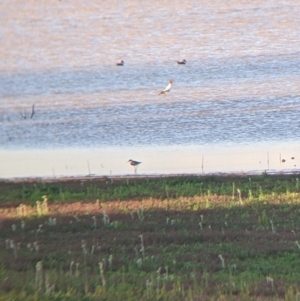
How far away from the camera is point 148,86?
3175cm

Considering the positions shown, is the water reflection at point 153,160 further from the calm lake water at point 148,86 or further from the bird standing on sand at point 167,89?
the bird standing on sand at point 167,89

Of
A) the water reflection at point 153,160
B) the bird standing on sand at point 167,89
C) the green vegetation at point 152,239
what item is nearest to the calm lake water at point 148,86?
the water reflection at point 153,160

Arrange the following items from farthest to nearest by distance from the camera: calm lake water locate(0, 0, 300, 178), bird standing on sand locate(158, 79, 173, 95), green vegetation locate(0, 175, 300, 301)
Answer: bird standing on sand locate(158, 79, 173, 95) → calm lake water locate(0, 0, 300, 178) → green vegetation locate(0, 175, 300, 301)

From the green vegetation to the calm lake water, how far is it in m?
3.70

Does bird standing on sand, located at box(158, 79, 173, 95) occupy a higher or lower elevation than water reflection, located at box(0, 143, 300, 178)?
higher

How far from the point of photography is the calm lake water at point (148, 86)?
23.5 metres

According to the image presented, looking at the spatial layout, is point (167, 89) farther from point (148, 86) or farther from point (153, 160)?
point (153, 160)

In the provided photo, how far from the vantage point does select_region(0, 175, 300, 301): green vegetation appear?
9211 millimetres

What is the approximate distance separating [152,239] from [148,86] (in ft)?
62.2

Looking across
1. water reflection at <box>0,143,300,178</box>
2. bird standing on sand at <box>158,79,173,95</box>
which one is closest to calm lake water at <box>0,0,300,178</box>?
water reflection at <box>0,143,300,178</box>

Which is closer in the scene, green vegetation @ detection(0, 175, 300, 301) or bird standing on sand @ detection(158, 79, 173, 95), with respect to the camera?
green vegetation @ detection(0, 175, 300, 301)

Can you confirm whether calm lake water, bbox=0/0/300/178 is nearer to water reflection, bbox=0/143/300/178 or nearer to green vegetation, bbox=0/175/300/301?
water reflection, bbox=0/143/300/178

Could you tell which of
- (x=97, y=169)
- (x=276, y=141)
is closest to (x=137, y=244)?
(x=97, y=169)

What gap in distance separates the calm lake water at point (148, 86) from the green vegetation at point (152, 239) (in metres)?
3.70
